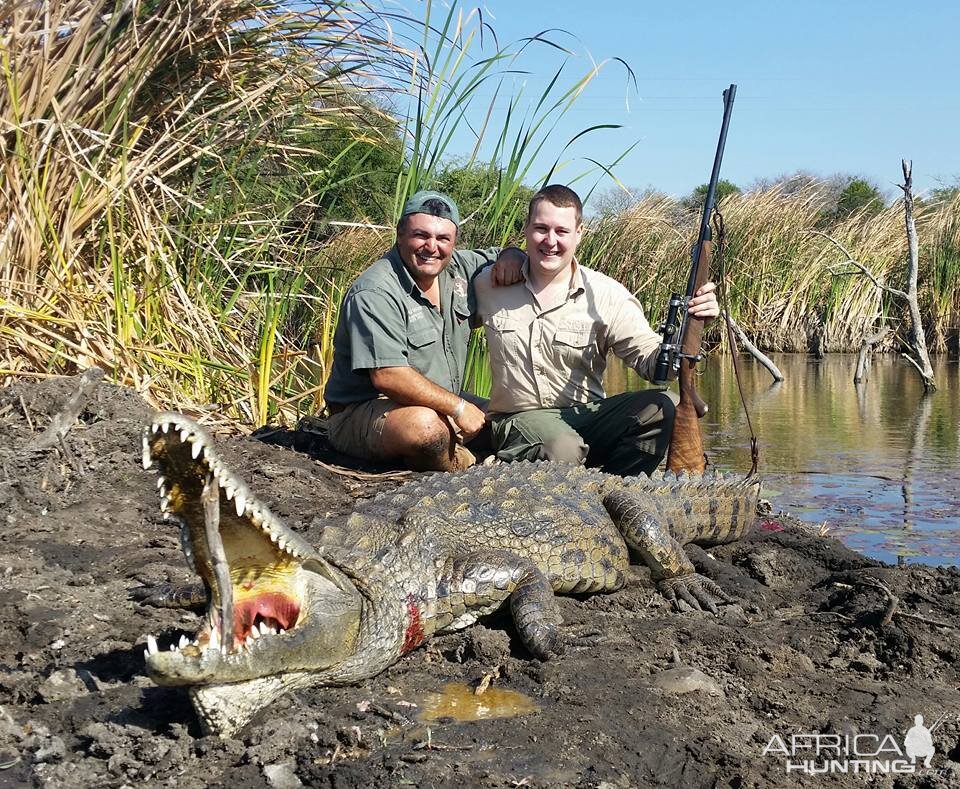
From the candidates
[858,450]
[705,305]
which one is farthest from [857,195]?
[705,305]

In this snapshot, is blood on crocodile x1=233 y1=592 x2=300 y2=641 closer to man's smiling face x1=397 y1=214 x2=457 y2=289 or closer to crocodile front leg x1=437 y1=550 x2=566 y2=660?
crocodile front leg x1=437 y1=550 x2=566 y2=660

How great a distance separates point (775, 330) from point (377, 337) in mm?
12380

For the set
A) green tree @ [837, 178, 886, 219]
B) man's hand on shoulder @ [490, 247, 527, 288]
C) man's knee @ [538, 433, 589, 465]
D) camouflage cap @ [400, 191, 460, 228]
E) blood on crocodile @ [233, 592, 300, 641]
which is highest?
green tree @ [837, 178, 886, 219]

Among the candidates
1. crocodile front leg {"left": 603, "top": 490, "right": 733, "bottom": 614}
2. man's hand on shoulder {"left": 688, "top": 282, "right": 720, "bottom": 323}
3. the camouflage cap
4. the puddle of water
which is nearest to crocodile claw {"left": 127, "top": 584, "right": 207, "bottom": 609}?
the puddle of water

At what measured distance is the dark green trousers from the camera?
17.4ft

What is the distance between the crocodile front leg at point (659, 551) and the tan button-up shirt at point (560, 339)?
4.05ft

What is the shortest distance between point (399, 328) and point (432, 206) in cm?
65

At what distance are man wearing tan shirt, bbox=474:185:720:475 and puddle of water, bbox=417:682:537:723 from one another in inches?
91.3

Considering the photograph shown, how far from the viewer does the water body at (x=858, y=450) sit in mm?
5332

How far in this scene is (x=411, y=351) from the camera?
5285mm

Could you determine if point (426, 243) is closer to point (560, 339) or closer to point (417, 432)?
point (560, 339)

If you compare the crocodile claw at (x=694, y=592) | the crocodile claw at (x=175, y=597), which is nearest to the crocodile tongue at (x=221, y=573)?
the crocodile claw at (x=175, y=597)

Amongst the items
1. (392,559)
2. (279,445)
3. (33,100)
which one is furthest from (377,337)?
(33,100)

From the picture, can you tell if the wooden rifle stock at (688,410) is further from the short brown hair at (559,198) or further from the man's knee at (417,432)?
the man's knee at (417,432)
